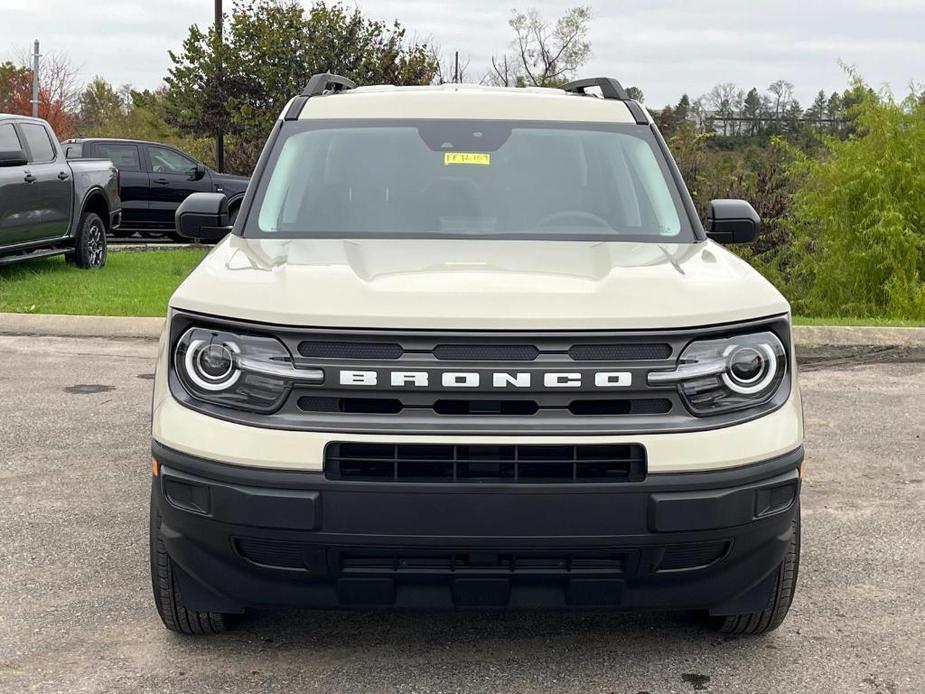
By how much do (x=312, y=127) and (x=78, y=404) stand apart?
3297mm

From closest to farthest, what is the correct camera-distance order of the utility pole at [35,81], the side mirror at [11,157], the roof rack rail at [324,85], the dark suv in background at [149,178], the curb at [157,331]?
the roof rack rail at [324,85], the curb at [157,331], the side mirror at [11,157], the dark suv in background at [149,178], the utility pole at [35,81]

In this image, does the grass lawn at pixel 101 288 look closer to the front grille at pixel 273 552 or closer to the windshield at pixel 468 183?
the windshield at pixel 468 183

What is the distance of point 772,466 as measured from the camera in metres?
3.08

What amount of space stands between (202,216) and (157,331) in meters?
5.30

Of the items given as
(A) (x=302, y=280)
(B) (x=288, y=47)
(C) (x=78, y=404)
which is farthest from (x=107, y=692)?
(B) (x=288, y=47)

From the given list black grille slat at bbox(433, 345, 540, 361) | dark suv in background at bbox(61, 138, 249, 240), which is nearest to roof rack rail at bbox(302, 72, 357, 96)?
black grille slat at bbox(433, 345, 540, 361)

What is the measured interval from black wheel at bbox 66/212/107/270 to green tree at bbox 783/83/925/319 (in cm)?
830

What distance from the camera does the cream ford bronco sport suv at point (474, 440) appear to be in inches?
116

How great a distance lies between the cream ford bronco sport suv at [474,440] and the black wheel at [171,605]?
0.02 m

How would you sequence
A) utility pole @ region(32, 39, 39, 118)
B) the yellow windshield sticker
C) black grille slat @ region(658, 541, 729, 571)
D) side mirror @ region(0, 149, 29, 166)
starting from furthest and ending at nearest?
1. utility pole @ region(32, 39, 39, 118)
2. side mirror @ region(0, 149, 29, 166)
3. the yellow windshield sticker
4. black grille slat @ region(658, 541, 729, 571)

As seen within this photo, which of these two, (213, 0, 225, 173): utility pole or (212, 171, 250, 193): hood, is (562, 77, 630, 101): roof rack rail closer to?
(212, 171, 250, 193): hood

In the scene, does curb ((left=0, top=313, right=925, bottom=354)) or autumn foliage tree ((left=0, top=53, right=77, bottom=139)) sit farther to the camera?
autumn foliage tree ((left=0, top=53, right=77, bottom=139))

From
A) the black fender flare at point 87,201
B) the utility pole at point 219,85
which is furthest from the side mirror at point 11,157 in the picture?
the utility pole at point 219,85

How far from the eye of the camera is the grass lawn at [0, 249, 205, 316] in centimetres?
1055
